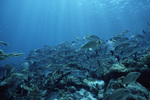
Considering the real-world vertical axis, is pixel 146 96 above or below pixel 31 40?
below

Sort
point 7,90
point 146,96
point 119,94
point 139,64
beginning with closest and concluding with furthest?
point 119,94
point 146,96
point 7,90
point 139,64

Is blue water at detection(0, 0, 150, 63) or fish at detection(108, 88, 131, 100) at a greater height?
blue water at detection(0, 0, 150, 63)

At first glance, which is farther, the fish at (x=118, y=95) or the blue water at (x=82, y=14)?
the blue water at (x=82, y=14)

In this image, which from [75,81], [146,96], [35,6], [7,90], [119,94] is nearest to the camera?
[119,94]

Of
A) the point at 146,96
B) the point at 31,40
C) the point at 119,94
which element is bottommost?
the point at 146,96

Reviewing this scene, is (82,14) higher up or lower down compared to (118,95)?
higher up

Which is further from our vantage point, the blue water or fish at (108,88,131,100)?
the blue water

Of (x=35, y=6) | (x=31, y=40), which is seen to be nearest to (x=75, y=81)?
(x=35, y=6)

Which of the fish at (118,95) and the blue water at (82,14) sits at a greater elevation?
the blue water at (82,14)

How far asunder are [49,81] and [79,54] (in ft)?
10.6

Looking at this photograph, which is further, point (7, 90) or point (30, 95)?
point (7, 90)

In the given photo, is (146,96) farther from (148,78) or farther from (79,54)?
(79,54)

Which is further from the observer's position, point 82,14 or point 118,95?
point 82,14

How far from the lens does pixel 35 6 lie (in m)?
69.4
